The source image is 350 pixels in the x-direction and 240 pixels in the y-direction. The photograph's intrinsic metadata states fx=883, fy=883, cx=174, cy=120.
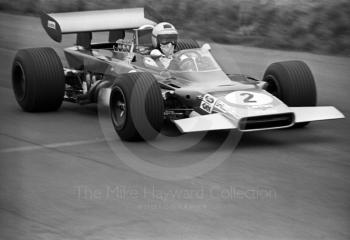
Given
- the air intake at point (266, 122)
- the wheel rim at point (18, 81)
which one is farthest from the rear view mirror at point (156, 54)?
the air intake at point (266, 122)

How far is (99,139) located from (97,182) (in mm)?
1708

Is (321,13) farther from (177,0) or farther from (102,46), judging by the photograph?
(102,46)

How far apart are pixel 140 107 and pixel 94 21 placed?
269 centimetres

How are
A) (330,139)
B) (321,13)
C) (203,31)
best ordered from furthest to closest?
(203,31), (321,13), (330,139)

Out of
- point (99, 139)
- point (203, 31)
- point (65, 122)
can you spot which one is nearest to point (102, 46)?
point (65, 122)

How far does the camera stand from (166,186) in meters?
7.82

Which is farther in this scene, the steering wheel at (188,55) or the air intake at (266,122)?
the steering wheel at (188,55)

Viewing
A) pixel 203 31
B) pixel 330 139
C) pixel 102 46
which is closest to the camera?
pixel 330 139

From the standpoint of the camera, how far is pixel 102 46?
11.5 metres

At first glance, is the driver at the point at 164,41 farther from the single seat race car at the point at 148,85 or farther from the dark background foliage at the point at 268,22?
the dark background foliage at the point at 268,22

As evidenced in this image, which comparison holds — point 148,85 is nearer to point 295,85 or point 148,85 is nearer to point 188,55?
point 188,55

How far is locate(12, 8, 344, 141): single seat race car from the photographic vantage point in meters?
8.89

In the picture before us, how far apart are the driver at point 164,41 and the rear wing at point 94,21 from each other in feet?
→ 3.63

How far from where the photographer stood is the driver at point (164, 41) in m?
10.3
